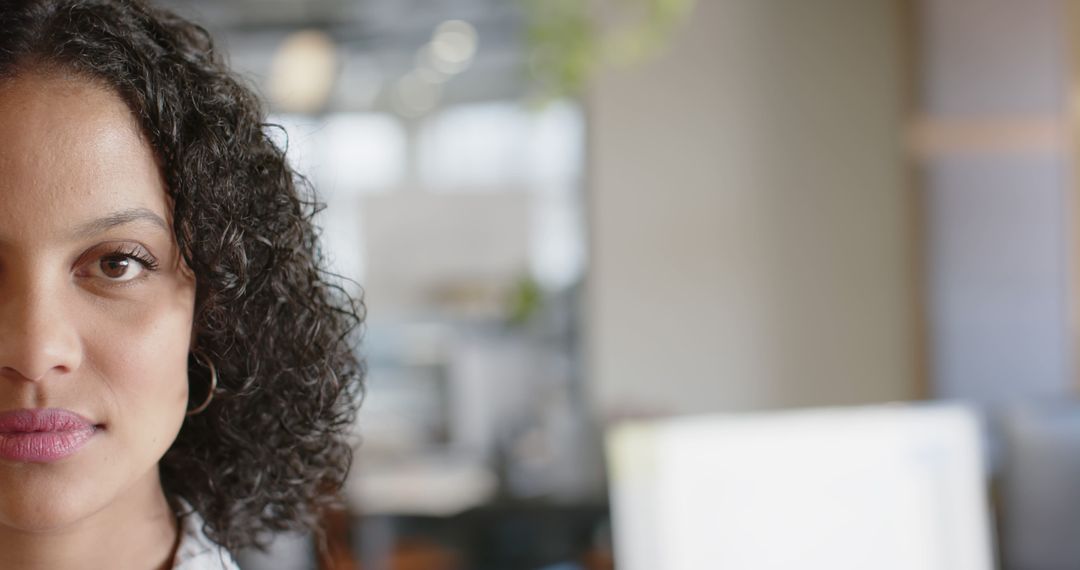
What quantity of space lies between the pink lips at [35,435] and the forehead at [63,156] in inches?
4.6

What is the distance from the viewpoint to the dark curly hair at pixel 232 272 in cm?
85

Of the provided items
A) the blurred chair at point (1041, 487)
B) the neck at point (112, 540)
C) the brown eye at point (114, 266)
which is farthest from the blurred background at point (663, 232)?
the brown eye at point (114, 266)

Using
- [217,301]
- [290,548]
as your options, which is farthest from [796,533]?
[290,548]

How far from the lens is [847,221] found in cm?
481

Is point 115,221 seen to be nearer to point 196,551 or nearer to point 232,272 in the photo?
point 232,272

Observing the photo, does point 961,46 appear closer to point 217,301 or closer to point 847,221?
point 847,221

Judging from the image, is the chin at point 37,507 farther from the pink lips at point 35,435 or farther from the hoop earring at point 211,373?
the hoop earring at point 211,373

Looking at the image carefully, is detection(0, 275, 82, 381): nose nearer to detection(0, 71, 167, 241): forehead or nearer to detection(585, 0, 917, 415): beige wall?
detection(0, 71, 167, 241): forehead

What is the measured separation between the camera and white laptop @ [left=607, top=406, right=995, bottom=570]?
3.65 feet

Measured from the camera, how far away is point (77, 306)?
2.60 feet

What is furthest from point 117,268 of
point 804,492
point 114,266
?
point 804,492

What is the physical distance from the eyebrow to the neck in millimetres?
206

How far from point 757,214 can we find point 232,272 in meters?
4.12

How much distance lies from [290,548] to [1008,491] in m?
1.94
